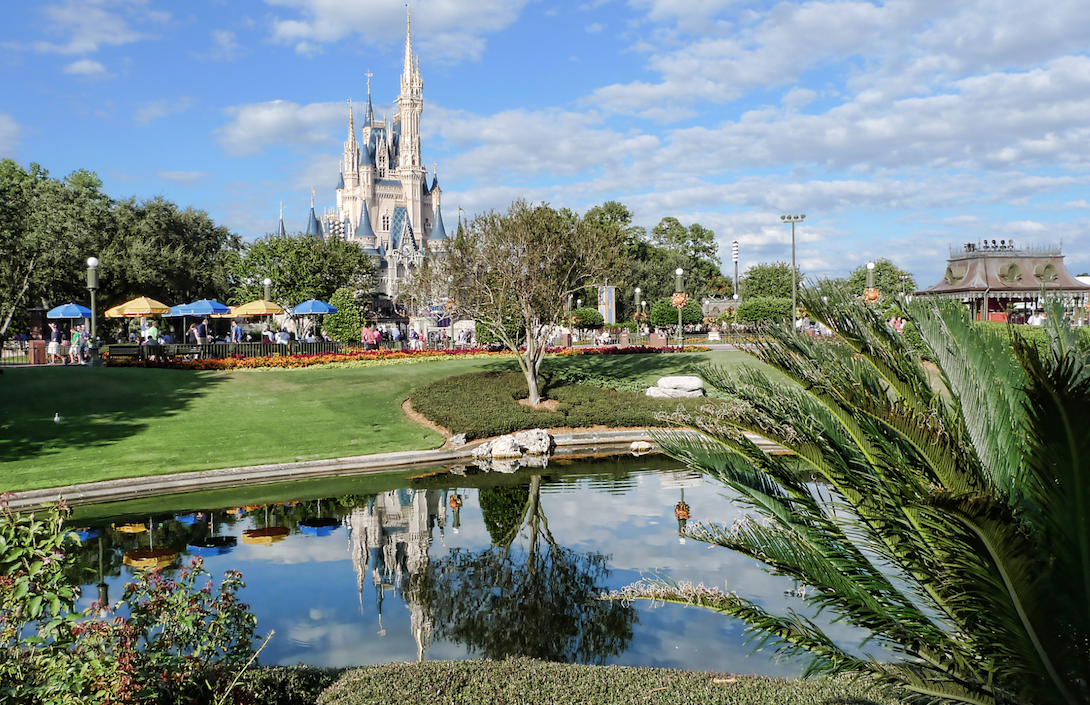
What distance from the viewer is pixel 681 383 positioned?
2427 centimetres

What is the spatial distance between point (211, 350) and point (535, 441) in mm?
15478

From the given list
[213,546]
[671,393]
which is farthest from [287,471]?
[671,393]

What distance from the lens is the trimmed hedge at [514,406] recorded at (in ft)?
66.9

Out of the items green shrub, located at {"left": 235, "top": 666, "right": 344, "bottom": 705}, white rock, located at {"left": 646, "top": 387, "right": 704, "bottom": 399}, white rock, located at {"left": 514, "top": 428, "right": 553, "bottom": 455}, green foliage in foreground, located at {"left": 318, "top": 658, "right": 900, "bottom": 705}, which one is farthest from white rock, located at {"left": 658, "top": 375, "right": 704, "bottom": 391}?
green shrub, located at {"left": 235, "top": 666, "right": 344, "bottom": 705}

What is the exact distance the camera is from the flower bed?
86.3ft

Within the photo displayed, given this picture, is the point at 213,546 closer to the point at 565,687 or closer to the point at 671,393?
the point at 565,687

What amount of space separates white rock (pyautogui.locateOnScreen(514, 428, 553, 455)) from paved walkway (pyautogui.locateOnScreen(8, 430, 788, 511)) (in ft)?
1.09

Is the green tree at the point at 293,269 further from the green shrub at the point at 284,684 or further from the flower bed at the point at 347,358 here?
the green shrub at the point at 284,684

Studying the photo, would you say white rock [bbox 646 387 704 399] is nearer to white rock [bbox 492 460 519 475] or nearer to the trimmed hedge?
the trimmed hedge

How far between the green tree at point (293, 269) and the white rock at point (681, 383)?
101ft

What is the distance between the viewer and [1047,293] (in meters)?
3.78

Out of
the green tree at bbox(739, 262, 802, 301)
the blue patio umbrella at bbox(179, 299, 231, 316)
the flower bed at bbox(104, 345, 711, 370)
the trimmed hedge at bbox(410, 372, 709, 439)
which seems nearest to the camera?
the trimmed hedge at bbox(410, 372, 709, 439)

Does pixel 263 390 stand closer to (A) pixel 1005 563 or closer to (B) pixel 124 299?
(A) pixel 1005 563

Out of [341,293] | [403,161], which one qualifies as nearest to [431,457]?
[341,293]
